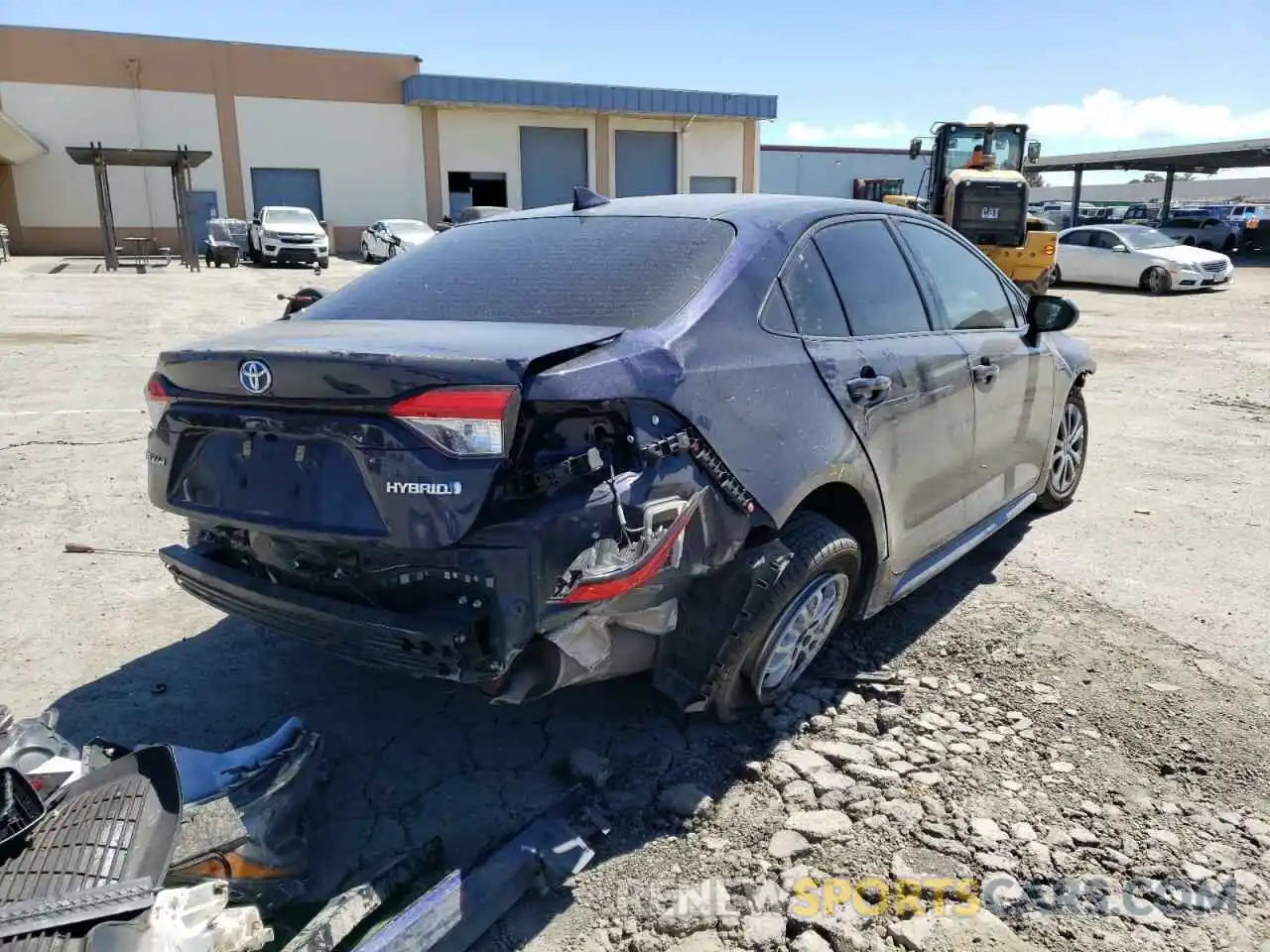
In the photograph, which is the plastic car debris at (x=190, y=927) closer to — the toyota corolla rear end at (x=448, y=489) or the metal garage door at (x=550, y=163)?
the toyota corolla rear end at (x=448, y=489)

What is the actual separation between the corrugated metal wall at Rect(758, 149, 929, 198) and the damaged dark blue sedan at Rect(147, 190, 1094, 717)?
47858mm

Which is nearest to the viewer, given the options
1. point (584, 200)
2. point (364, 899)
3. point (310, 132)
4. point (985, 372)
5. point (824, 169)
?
point (364, 899)

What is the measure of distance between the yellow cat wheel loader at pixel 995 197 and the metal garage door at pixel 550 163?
19967 millimetres

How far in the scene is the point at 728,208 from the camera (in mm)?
3330

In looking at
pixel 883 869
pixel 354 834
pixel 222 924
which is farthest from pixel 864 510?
pixel 222 924

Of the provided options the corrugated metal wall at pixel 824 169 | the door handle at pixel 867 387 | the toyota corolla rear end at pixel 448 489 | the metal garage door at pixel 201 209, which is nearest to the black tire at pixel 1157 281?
the door handle at pixel 867 387

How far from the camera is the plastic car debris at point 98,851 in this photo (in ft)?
5.76

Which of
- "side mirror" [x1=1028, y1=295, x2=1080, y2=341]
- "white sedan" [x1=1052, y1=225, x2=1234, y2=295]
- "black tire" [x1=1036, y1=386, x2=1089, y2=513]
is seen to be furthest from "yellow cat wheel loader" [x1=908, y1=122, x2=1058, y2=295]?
"side mirror" [x1=1028, y1=295, x2=1080, y2=341]

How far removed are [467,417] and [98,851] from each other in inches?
47.2

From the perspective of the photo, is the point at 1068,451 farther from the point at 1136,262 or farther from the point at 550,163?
the point at 550,163

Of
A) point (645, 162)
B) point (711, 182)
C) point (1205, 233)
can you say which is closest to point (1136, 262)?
point (1205, 233)

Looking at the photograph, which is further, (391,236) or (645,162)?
(645,162)

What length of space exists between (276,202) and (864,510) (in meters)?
33.6

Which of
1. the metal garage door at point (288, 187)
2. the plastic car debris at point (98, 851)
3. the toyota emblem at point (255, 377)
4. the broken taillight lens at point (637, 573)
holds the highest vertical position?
the metal garage door at point (288, 187)
